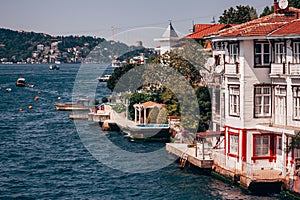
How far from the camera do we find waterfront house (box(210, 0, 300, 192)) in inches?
A: 1452

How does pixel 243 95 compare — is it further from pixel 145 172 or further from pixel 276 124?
pixel 145 172

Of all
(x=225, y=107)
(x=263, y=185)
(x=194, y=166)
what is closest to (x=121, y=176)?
(x=194, y=166)

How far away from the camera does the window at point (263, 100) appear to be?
38906mm

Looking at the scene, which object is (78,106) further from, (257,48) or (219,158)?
(257,48)

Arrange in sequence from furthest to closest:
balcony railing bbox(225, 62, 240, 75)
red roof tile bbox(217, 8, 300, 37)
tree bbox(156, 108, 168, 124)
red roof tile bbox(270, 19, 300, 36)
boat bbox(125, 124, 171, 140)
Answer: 1. tree bbox(156, 108, 168, 124)
2. boat bbox(125, 124, 171, 140)
3. balcony railing bbox(225, 62, 240, 75)
4. red roof tile bbox(217, 8, 300, 37)
5. red roof tile bbox(270, 19, 300, 36)

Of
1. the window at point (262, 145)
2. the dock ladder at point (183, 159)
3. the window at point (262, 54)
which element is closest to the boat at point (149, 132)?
the dock ladder at point (183, 159)

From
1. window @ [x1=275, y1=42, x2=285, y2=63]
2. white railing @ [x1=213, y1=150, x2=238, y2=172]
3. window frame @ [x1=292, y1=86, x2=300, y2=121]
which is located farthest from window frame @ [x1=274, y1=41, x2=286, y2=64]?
white railing @ [x1=213, y1=150, x2=238, y2=172]

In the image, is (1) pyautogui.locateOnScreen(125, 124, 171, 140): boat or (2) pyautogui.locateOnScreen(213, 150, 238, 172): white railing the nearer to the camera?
(2) pyautogui.locateOnScreen(213, 150, 238, 172): white railing

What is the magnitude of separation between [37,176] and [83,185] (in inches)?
185

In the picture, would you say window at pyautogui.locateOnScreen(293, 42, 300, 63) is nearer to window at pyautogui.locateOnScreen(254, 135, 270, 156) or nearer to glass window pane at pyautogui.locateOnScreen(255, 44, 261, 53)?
glass window pane at pyautogui.locateOnScreen(255, 44, 261, 53)

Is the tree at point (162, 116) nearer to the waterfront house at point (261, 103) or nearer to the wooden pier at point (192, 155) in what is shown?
the wooden pier at point (192, 155)

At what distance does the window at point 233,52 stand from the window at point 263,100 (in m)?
2.46

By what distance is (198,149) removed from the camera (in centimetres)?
4581

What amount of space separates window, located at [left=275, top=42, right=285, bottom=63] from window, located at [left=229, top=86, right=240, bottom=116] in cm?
296
